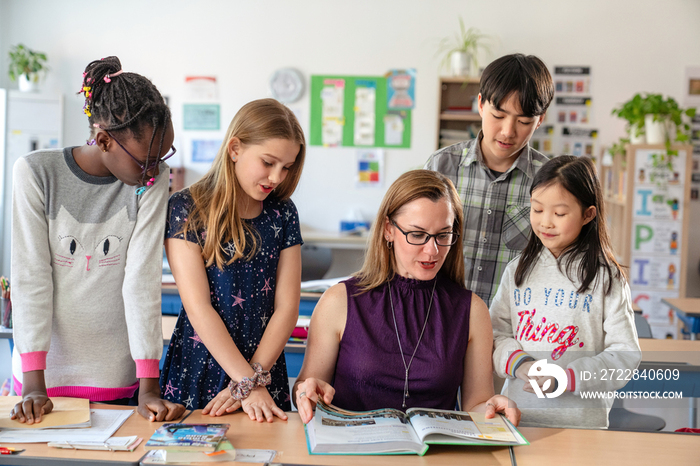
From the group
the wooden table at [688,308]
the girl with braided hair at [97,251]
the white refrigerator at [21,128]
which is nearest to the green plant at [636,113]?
the wooden table at [688,308]

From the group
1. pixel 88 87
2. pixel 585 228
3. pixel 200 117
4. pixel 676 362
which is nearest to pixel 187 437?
pixel 88 87

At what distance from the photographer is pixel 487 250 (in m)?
1.95

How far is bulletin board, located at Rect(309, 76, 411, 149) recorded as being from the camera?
533 centimetres

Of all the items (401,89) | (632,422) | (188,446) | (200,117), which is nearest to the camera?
(188,446)

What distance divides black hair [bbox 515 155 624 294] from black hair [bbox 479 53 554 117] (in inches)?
10.4

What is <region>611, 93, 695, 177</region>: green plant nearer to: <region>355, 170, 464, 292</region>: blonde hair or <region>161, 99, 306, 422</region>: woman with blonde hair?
<region>355, 170, 464, 292</region>: blonde hair

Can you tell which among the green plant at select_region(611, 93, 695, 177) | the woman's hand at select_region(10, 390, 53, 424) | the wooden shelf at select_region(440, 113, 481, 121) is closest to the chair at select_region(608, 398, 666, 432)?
the woman's hand at select_region(10, 390, 53, 424)

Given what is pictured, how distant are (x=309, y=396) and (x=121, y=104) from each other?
77 cm

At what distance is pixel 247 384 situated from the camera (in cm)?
139

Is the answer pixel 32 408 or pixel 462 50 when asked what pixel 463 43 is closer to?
pixel 462 50

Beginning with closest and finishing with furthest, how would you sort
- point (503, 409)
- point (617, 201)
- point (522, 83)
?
point (503, 409)
point (522, 83)
point (617, 201)

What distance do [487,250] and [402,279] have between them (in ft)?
1.66

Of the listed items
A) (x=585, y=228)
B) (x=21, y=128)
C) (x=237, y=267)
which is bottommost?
(x=237, y=267)

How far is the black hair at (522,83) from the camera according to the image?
1683 mm
